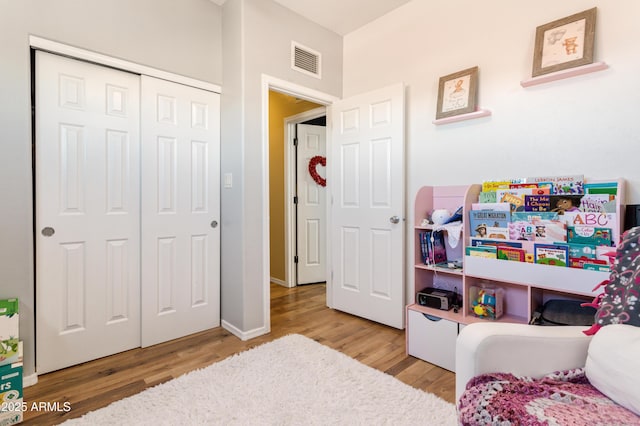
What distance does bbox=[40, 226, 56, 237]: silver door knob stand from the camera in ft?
6.26

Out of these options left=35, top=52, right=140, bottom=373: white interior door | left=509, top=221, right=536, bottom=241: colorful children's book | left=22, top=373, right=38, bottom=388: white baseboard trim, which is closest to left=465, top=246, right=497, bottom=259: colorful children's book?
left=509, top=221, right=536, bottom=241: colorful children's book

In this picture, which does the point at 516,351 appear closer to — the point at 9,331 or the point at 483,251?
the point at 483,251

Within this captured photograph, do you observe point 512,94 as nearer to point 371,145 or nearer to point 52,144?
point 371,145

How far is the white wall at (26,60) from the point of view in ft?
5.71

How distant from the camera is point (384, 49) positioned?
279 centimetres

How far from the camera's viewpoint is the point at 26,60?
1.79 meters

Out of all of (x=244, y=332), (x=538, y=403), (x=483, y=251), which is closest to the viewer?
(x=538, y=403)

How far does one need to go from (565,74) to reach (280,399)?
7.87ft

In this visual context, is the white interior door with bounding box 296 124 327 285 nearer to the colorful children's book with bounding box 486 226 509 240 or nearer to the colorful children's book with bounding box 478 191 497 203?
the colorful children's book with bounding box 478 191 497 203

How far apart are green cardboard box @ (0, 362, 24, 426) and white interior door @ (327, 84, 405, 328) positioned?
2.22 meters

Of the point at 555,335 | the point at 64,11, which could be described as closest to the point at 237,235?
the point at 64,11

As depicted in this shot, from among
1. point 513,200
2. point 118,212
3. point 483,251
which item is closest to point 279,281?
point 118,212

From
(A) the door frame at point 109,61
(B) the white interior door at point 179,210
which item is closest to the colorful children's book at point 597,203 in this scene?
(B) the white interior door at point 179,210

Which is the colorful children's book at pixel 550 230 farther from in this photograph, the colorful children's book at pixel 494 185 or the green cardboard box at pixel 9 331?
the green cardboard box at pixel 9 331
